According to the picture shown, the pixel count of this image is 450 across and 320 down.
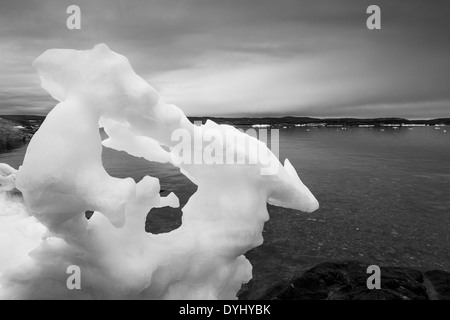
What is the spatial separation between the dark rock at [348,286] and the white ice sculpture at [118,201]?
1561 millimetres

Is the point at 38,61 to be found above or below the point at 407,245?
above

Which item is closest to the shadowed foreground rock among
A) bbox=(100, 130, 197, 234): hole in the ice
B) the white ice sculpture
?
the white ice sculpture

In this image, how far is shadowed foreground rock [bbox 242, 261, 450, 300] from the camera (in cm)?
644

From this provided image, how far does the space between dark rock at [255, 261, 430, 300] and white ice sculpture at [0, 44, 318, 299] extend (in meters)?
1.56

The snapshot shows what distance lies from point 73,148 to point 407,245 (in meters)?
11.1

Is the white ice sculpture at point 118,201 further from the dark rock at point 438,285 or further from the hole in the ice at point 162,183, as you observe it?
the hole in the ice at point 162,183

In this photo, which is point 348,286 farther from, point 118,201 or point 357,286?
point 118,201

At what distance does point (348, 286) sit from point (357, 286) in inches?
8.1

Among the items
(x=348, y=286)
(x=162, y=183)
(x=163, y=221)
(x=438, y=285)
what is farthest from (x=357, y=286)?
(x=162, y=183)

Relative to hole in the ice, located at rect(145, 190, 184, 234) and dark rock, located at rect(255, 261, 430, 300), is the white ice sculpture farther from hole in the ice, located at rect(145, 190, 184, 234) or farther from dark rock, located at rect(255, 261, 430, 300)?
hole in the ice, located at rect(145, 190, 184, 234)
